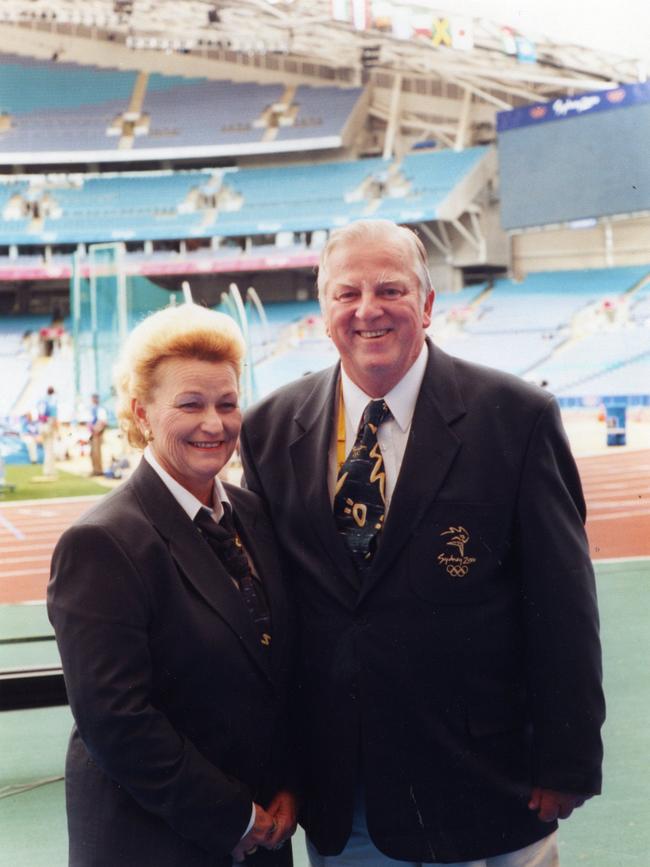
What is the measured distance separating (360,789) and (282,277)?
37.9ft

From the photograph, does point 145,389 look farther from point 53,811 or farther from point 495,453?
point 53,811

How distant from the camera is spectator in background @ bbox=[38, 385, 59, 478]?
309 inches

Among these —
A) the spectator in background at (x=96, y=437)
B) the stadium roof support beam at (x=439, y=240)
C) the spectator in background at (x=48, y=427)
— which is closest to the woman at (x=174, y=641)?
the spectator in background at (x=96, y=437)

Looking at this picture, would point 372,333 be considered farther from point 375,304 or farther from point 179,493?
point 179,493

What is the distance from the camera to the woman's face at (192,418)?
3.77ft

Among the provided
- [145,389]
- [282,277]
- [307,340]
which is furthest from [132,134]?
[145,389]

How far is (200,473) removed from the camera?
3.79 ft

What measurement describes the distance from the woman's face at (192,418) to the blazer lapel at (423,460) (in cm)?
21

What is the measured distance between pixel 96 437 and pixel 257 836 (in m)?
6.25

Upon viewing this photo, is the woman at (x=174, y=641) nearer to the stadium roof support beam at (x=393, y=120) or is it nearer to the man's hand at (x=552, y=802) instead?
the man's hand at (x=552, y=802)

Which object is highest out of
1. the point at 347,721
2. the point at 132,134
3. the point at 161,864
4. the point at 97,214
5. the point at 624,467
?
the point at 132,134

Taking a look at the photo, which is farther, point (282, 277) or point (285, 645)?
point (282, 277)

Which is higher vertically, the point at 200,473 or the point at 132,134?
the point at 132,134

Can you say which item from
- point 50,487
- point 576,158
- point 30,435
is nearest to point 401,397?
point 50,487
